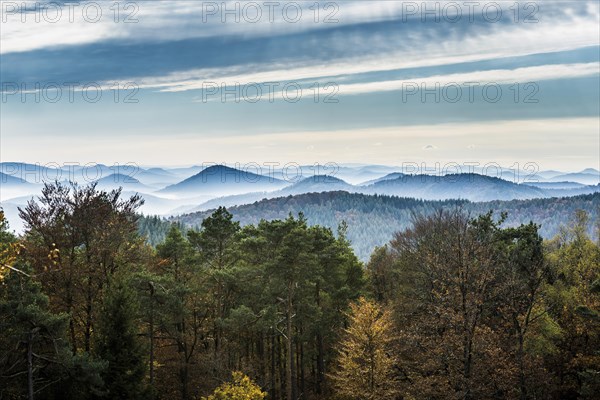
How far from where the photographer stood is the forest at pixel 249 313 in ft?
80.7

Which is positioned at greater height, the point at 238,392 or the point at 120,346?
the point at 120,346

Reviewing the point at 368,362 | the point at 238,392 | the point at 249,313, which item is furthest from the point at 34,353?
the point at 368,362

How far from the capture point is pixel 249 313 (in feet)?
112

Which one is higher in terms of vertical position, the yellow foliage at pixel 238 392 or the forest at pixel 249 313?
the forest at pixel 249 313

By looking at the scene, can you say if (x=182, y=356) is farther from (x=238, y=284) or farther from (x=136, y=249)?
(x=136, y=249)

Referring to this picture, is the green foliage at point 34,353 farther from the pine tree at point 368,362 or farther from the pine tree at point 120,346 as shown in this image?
the pine tree at point 368,362

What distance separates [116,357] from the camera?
84.2ft

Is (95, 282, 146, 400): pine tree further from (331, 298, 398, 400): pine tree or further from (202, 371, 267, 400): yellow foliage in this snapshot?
(331, 298, 398, 400): pine tree

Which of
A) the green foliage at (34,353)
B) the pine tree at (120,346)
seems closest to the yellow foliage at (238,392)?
the pine tree at (120,346)

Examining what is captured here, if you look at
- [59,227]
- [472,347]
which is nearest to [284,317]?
[472,347]

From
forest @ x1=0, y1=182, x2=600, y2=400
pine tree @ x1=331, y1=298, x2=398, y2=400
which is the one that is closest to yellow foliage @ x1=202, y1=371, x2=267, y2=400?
forest @ x1=0, y1=182, x2=600, y2=400

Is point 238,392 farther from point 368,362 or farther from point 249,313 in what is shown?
point 368,362

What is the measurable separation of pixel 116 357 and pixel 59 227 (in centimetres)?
728

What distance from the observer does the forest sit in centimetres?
2461
